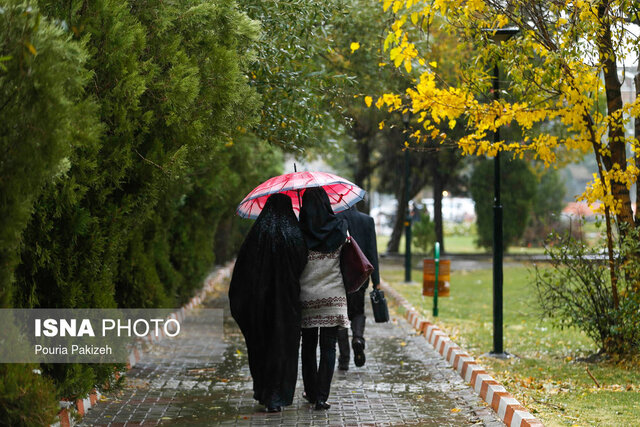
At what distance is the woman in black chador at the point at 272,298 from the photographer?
784 cm

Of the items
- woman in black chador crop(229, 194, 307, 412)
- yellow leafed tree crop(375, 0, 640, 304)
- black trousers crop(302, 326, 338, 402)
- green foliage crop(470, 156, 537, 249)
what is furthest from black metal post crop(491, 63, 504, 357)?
green foliage crop(470, 156, 537, 249)

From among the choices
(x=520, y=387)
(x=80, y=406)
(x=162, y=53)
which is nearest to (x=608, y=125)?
(x=520, y=387)

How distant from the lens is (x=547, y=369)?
1009 cm

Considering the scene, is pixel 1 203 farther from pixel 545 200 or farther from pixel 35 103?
pixel 545 200

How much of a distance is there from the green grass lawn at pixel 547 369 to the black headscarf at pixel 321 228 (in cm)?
214

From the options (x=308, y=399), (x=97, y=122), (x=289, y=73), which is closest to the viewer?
(x=97, y=122)

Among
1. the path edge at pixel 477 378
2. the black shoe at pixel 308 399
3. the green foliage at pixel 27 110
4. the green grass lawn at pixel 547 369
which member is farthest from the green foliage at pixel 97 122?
the green grass lawn at pixel 547 369

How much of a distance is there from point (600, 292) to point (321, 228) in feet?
13.7

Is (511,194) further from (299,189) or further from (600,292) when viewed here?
(299,189)

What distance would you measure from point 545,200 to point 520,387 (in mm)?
32379

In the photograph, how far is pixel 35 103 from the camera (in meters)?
5.07

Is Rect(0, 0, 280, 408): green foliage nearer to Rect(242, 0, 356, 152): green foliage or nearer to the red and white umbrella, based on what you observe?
the red and white umbrella

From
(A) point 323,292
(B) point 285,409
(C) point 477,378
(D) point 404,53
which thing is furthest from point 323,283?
(D) point 404,53

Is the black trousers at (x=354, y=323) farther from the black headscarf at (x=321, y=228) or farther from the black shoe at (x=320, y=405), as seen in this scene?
the black headscarf at (x=321, y=228)
